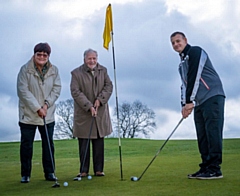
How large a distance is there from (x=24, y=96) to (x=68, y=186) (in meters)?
1.33

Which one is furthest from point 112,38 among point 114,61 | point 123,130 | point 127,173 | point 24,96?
point 123,130

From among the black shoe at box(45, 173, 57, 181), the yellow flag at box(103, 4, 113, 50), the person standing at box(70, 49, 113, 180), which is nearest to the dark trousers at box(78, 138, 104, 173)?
the person standing at box(70, 49, 113, 180)

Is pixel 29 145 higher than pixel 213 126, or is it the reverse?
pixel 213 126

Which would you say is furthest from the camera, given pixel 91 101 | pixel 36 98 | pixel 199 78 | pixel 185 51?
pixel 91 101

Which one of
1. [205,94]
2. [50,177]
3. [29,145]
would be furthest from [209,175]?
[29,145]

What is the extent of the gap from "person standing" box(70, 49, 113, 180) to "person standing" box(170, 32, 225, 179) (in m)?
1.25

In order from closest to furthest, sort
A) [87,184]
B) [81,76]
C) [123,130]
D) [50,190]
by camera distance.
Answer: [50,190], [87,184], [81,76], [123,130]

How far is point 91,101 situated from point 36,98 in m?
0.79

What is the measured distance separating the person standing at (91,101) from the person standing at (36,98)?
368 mm

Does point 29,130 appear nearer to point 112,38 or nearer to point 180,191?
point 112,38

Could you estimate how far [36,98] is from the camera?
6113mm

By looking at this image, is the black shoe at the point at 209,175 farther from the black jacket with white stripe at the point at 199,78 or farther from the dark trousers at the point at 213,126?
the black jacket with white stripe at the point at 199,78

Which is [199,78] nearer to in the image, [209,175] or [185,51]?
[185,51]

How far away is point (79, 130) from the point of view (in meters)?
6.50
